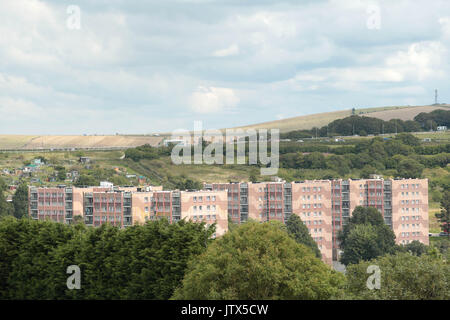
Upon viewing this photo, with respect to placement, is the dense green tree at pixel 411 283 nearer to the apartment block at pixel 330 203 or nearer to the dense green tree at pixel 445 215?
the apartment block at pixel 330 203

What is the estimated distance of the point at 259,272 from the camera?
A: 112 ft

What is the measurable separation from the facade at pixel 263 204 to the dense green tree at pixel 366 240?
5.73 m

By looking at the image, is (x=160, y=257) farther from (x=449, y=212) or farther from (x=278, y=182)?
(x=449, y=212)

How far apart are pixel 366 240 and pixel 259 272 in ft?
219

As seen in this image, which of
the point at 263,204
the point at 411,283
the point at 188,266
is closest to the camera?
the point at 411,283

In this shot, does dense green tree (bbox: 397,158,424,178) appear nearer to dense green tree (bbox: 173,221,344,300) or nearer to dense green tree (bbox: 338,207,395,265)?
dense green tree (bbox: 338,207,395,265)

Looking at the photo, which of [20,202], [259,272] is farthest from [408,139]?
[259,272]

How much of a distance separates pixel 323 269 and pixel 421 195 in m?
88.2

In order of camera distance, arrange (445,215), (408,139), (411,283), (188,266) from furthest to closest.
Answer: (408,139) < (445,215) < (188,266) < (411,283)

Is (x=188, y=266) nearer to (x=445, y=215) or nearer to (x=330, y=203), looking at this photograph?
(x=330, y=203)

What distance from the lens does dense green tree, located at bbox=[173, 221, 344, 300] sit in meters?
34.3

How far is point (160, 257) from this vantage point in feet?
143

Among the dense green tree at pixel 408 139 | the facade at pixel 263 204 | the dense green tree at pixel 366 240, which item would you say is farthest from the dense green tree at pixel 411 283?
the dense green tree at pixel 408 139
